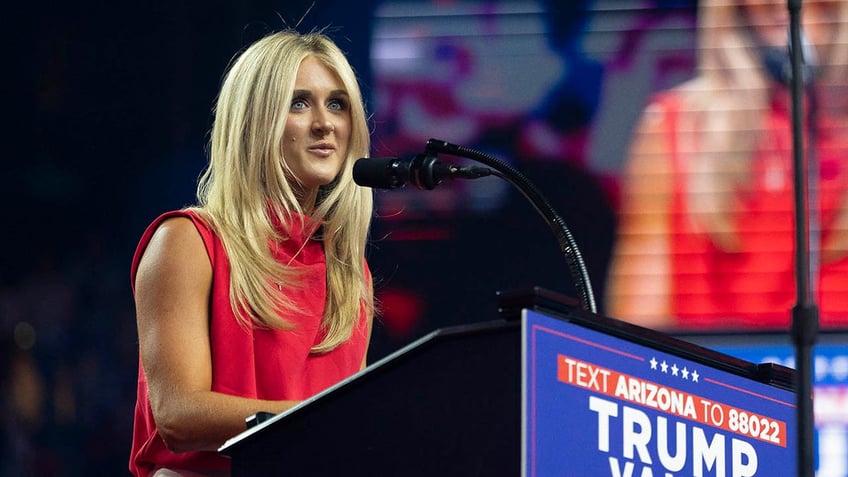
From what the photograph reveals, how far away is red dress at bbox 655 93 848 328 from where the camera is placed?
4492mm

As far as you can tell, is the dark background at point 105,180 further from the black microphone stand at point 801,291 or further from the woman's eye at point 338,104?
the black microphone stand at point 801,291

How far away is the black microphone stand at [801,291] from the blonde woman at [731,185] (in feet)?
10.3

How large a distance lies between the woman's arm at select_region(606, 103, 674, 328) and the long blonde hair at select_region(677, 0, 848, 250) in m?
0.11

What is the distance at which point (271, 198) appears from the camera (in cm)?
235

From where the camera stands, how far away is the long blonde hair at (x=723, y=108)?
4.57 metres

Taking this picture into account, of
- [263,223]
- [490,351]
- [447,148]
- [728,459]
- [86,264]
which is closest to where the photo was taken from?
[490,351]

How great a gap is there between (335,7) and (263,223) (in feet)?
8.23

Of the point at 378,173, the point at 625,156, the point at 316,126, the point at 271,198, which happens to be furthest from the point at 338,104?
the point at 625,156

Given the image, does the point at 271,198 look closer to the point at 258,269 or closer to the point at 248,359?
the point at 258,269

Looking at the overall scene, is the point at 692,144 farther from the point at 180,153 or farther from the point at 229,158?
the point at 229,158

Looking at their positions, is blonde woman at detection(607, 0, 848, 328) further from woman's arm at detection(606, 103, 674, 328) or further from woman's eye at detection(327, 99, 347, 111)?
woman's eye at detection(327, 99, 347, 111)

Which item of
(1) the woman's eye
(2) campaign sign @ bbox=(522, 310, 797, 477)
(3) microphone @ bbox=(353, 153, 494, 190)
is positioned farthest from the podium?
(1) the woman's eye

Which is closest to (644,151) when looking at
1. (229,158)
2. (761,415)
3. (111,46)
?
(111,46)

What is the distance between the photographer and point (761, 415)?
1.69m
